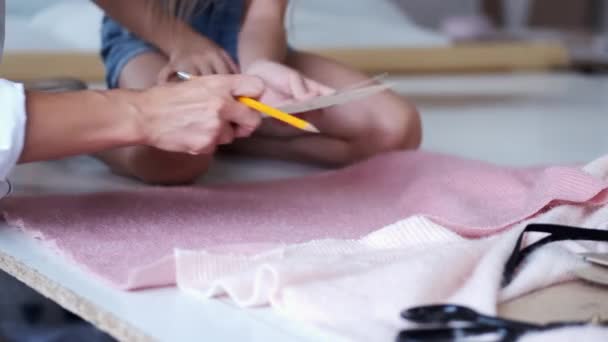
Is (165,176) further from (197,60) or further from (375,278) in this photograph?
(375,278)

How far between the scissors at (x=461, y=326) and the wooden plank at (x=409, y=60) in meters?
1.34

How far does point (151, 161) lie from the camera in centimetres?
Result: 112

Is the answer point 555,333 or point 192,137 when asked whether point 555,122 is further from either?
point 555,333

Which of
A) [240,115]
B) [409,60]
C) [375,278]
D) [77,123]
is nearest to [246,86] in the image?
[240,115]

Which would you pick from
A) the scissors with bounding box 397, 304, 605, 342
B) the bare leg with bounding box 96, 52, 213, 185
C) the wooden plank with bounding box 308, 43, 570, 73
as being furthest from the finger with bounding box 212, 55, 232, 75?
the wooden plank with bounding box 308, 43, 570, 73

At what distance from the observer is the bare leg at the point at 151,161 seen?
1.12 meters

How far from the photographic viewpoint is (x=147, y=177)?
1.15 m

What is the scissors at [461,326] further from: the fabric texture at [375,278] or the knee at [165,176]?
the knee at [165,176]

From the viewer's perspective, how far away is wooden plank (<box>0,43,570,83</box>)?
1827 mm

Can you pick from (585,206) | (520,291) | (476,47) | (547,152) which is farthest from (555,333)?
(476,47)

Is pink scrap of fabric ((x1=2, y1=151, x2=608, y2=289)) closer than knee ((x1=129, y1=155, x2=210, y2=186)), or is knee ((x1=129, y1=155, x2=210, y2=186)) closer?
pink scrap of fabric ((x1=2, y1=151, x2=608, y2=289))

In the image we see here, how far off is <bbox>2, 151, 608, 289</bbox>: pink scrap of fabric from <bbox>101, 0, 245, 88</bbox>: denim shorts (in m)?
0.28

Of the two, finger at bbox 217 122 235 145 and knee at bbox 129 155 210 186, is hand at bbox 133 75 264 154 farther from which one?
knee at bbox 129 155 210 186

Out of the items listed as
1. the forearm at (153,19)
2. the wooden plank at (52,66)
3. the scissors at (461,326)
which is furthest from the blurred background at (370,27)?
the scissors at (461,326)
